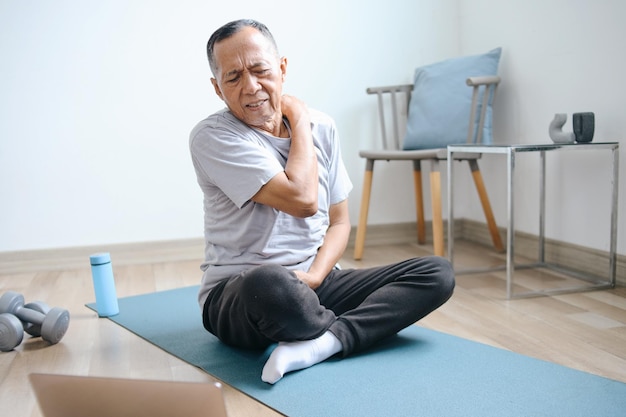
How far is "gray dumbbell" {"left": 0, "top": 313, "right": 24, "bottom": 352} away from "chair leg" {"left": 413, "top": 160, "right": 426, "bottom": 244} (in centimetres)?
207

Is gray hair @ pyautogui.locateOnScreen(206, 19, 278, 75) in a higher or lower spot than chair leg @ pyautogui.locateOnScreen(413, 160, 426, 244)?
higher

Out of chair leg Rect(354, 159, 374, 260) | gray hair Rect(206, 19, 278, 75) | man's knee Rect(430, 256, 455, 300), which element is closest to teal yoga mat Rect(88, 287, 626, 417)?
man's knee Rect(430, 256, 455, 300)

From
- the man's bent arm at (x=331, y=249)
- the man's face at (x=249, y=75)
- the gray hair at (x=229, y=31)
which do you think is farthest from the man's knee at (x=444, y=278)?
the gray hair at (x=229, y=31)

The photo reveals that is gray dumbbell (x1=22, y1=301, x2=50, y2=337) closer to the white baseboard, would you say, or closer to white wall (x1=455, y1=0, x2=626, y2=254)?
the white baseboard

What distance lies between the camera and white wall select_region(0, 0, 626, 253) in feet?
10.5

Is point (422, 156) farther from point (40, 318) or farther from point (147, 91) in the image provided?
point (40, 318)

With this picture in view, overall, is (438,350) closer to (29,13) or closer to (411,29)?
(411,29)

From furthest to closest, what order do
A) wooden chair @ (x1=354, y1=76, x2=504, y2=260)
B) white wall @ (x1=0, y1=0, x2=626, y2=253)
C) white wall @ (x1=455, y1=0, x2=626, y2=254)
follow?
white wall @ (x1=0, y1=0, x2=626, y2=253) < wooden chair @ (x1=354, y1=76, x2=504, y2=260) < white wall @ (x1=455, y1=0, x2=626, y2=254)

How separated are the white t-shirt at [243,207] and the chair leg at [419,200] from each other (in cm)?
161

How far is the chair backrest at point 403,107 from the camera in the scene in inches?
120

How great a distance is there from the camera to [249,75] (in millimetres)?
1772

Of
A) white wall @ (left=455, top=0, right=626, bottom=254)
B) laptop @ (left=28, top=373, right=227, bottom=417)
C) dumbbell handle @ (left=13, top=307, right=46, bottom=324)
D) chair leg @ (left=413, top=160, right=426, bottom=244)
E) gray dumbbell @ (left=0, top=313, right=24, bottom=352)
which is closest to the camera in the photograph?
laptop @ (left=28, top=373, right=227, bottom=417)

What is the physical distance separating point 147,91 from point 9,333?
160cm

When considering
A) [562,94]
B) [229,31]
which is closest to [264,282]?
[229,31]
